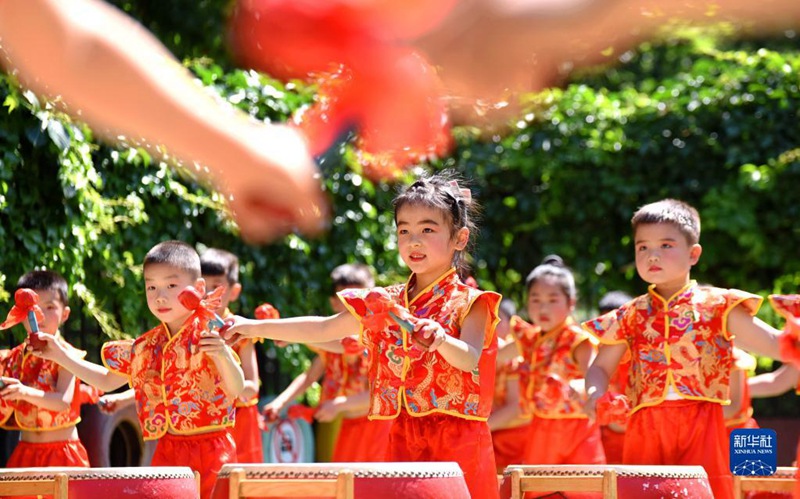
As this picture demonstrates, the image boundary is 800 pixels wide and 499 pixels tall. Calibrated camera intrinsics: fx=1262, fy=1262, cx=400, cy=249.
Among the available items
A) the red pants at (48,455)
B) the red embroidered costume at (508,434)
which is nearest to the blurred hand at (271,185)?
the red pants at (48,455)

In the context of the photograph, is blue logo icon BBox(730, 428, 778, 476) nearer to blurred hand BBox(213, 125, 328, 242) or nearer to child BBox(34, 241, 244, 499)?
child BBox(34, 241, 244, 499)

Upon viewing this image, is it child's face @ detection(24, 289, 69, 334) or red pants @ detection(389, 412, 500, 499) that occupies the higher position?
child's face @ detection(24, 289, 69, 334)

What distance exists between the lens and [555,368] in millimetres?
6977

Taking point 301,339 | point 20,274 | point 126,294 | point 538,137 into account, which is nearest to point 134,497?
point 301,339

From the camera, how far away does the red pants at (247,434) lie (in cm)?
613

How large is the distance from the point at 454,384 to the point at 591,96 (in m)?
6.23

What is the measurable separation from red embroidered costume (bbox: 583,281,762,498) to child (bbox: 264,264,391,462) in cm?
239

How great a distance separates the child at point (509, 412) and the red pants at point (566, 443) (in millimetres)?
292

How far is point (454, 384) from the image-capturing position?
395 cm

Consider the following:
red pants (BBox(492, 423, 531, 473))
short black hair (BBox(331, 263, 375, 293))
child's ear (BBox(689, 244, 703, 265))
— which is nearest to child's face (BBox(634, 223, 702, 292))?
child's ear (BBox(689, 244, 703, 265))

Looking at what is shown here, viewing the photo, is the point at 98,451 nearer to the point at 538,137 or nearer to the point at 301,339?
the point at 301,339

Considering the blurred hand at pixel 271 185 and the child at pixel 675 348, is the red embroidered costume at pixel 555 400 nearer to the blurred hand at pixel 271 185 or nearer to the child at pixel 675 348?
the child at pixel 675 348

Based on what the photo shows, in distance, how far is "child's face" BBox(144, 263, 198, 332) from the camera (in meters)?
4.90

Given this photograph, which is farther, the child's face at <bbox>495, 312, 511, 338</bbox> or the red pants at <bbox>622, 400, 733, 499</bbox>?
the child's face at <bbox>495, 312, 511, 338</bbox>
